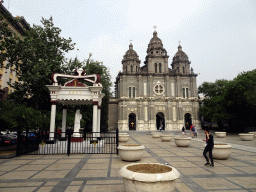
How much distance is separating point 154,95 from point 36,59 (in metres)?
31.1

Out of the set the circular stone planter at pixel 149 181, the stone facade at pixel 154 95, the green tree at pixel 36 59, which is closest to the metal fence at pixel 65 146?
the green tree at pixel 36 59

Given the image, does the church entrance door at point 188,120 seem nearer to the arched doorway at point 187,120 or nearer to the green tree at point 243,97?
the arched doorway at point 187,120

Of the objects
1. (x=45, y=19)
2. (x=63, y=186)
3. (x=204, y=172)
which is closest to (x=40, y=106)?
(x=45, y=19)

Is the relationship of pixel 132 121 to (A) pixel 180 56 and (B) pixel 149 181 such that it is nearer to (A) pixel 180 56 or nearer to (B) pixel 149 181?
(A) pixel 180 56

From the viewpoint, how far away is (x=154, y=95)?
4300 cm

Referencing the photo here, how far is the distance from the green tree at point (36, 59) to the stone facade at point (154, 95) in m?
25.8

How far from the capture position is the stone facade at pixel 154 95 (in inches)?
1634

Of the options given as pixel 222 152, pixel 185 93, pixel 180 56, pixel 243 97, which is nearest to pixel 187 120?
pixel 185 93

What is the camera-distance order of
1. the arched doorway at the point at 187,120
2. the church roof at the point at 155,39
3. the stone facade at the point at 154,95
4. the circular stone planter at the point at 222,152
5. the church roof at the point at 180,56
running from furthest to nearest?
the church roof at the point at 180,56 < the church roof at the point at 155,39 < the arched doorway at the point at 187,120 < the stone facade at the point at 154,95 < the circular stone planter at the point at 222,152

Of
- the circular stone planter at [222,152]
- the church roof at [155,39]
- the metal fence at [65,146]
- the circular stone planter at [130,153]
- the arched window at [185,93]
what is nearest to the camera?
the circular stone planter at [130,153]

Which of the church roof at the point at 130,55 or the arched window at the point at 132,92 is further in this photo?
the church roof at the point at 130,55

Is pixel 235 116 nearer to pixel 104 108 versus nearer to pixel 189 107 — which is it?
pixel 189 107

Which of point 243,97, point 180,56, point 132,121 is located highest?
point 180,56

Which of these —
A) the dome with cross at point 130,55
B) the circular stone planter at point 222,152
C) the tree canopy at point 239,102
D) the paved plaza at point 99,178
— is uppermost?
the dome with cross at point 130,55
